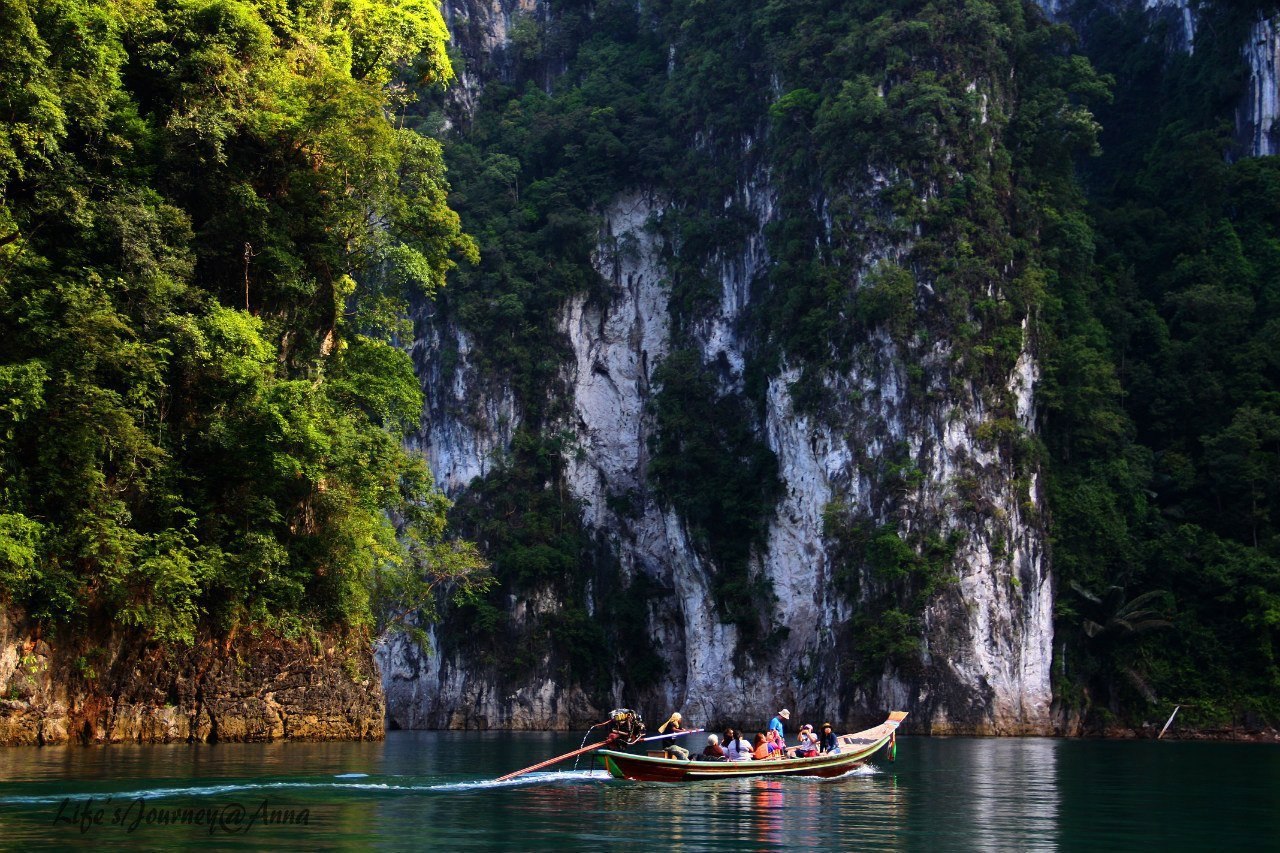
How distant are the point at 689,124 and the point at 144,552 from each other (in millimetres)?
37971

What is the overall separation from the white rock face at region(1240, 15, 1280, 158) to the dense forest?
38.5 inches

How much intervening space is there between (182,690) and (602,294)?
35361 mm

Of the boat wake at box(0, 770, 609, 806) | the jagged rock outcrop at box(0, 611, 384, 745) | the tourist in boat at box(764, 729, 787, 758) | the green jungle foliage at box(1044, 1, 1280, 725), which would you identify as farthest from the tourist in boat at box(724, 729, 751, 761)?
the green jungle foliage at box(1044, 1, 1280, 725)

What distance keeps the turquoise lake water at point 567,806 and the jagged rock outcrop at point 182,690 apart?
0.74m

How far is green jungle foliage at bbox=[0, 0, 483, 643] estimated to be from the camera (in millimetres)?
20141

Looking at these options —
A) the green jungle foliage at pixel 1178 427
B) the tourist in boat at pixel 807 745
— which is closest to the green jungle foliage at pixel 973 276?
the green jungle foliage at pixel 1178 427

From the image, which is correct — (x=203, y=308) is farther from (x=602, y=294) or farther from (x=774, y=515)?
(x=602, y=294)

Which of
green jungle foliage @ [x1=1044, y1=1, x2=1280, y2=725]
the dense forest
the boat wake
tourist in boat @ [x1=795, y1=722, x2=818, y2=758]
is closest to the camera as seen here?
the boat wake

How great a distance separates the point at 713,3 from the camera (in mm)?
54312

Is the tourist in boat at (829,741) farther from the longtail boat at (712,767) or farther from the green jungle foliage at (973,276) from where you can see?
the green jungle foliage at (973,276)

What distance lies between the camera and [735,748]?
1977 cm

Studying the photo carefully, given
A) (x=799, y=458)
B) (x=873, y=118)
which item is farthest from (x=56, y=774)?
(x=873, y=118)

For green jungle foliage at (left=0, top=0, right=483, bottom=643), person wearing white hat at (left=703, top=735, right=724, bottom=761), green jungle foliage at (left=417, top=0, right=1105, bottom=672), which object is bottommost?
person wearing white hat at (left=703, top=735, right=724, bottom=761)

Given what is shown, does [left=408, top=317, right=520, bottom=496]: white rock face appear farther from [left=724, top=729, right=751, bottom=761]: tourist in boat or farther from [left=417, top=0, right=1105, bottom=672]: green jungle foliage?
[left=724, top=729, right=751, bottom=761]: tourist in boat
